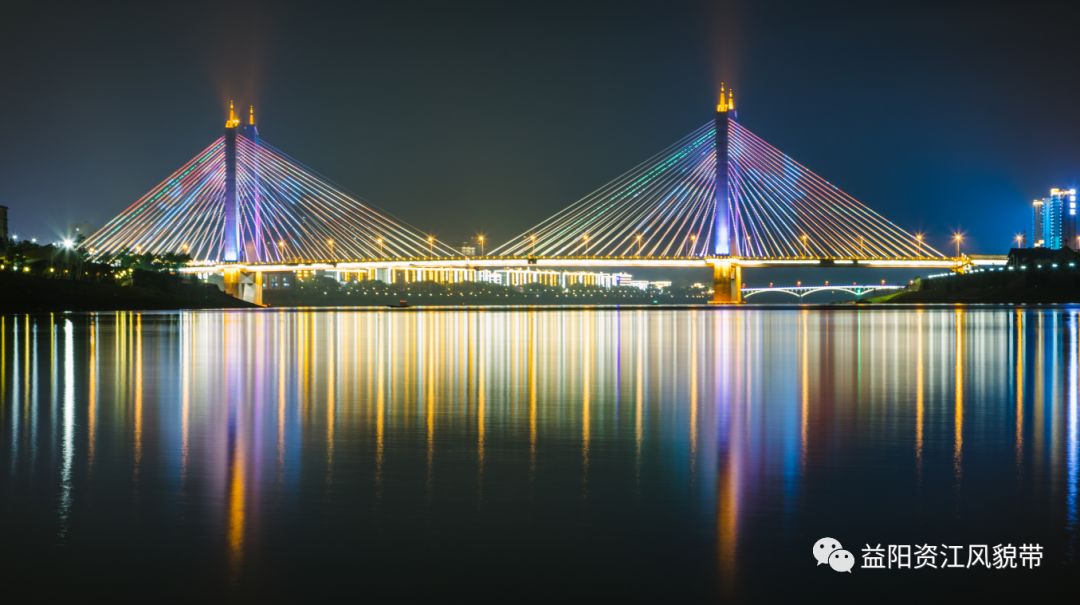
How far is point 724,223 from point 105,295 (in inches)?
1918

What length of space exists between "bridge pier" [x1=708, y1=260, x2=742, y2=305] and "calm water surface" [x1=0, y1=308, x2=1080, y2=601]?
70.9 m

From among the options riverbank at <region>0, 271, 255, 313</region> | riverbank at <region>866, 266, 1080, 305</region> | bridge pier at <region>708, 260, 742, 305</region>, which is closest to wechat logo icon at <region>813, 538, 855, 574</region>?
riverbank at <region>0, 271, 255, 313</region>

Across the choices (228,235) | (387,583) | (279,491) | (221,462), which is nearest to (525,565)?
(387,583)

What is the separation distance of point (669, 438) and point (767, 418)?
2133 mm

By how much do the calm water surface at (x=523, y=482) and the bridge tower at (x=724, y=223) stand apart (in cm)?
6992

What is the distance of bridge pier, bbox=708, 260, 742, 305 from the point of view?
89731mm

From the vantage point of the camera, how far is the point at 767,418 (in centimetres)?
1320

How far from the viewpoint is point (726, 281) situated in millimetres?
91562

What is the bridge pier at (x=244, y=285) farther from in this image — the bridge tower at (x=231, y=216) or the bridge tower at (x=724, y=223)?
the bridge tower at (x=724, y=223)

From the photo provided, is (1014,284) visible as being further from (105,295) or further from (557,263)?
(105,295)

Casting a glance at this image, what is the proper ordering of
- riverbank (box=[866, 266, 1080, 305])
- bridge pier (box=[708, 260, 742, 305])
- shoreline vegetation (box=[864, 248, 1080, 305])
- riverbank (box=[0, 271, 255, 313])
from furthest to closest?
shoreline vegetation (box=[864, 248, 1080, 305]) → riverbank (box=[866, 266, 1080, 305]) → bridge pier (box=[708, 260, 742, 305]) → riverbank (box=[0, 271, 255, 313])

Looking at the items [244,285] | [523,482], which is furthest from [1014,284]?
[523,482]

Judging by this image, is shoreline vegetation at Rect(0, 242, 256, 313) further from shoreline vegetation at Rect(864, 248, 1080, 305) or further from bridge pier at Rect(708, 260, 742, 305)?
shoreline vegetation at Rect(864, 248, 1080, 305)

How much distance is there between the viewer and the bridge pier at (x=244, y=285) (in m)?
98.9
